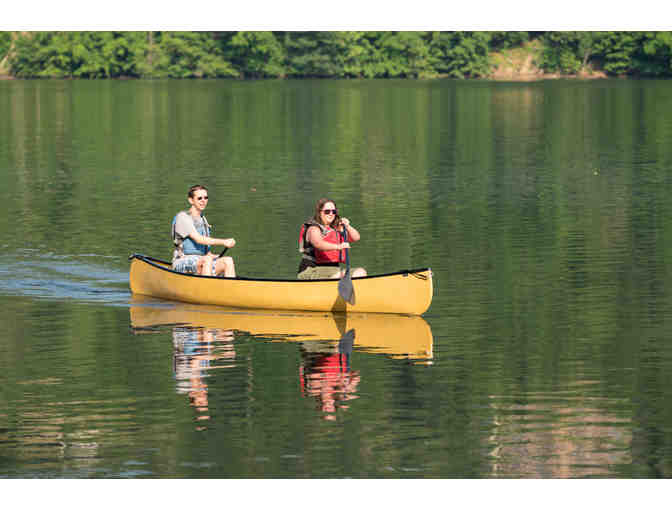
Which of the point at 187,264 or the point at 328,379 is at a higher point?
the point at 187,264

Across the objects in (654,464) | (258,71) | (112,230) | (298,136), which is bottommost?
(654,464)

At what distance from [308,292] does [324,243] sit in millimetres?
709

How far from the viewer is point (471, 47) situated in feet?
506

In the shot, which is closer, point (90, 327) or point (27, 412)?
point (27, 412)

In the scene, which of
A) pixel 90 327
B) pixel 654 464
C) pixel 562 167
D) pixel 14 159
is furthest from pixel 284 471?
pixel 14 159

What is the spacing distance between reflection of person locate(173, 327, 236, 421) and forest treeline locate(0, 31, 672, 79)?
13329 centimetres

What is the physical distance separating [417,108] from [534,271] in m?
62.3

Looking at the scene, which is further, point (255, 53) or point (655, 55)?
point (255, 53)

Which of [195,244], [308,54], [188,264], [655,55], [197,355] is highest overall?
[308,54]

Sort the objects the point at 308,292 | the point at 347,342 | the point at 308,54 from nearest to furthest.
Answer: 1. the point at 347,342
2. the point at 308,292
3. the point at 308,54

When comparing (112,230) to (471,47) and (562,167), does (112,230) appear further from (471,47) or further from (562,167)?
(471,47)

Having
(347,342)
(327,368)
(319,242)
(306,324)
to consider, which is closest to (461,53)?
(319,242)

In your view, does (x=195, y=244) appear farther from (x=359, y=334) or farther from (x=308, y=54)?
(x=308, y=54)

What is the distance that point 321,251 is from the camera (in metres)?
19.0
